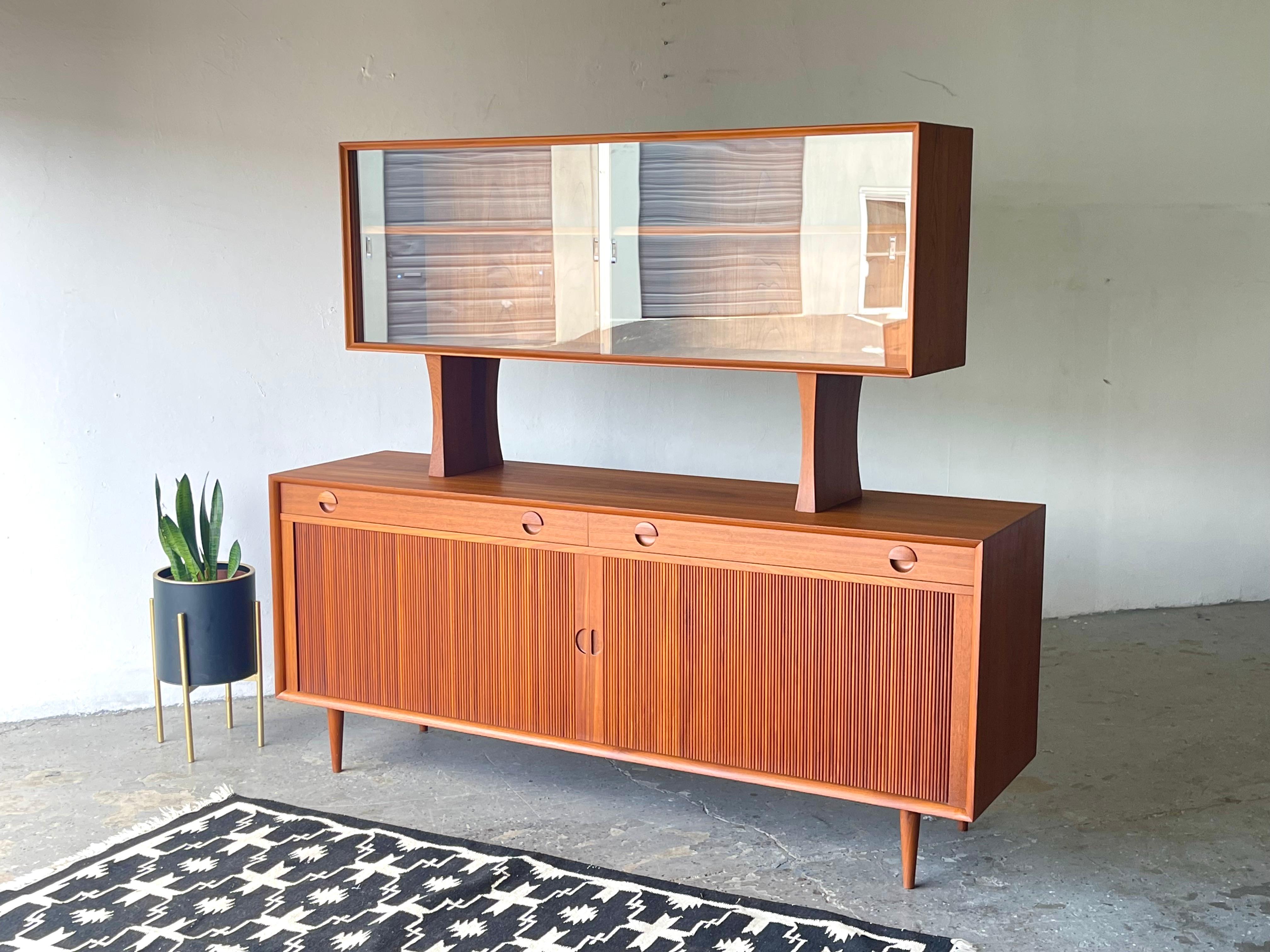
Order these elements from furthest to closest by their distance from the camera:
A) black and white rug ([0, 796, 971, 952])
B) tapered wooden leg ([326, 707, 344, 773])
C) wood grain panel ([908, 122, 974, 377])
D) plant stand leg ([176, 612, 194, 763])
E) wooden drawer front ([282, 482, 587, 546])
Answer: plant stand leg ([176, 612, 194, 763]), tapered wooden leg ([326, 707, 344, 773]), wooden drawer front ([282, 482, 587, 546]), wood grain panel ([908, 122, 974, 377]), black and white rug ([0, 796, 971, 952])

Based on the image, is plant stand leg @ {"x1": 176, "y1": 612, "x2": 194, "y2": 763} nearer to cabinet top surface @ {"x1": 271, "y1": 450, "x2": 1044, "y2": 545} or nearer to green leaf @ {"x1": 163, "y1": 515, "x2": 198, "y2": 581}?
green leaf @ {"x1": 163, "y1": 515, "x2": 198, "y2": 581}

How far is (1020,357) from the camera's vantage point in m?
4.75

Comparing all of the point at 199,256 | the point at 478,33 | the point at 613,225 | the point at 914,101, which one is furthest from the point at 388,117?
the point at 914,101

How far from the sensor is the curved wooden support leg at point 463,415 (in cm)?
339

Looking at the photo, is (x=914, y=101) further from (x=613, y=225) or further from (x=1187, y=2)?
(x=613, y=225)

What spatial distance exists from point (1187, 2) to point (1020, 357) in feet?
4.50

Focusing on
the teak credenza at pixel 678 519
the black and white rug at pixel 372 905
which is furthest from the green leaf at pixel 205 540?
the black and white rug at pixel 372 905

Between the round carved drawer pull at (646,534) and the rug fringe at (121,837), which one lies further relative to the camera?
the round carved drawer pull at (646,534)

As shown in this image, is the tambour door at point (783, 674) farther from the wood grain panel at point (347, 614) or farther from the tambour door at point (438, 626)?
the wood grain panel at point (347, 614)

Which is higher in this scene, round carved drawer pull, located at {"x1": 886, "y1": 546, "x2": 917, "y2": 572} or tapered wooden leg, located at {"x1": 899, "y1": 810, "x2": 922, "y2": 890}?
round carved drawer pull, located at {"x1": 886, "y1": 546, "x2": 917, "y2": 572}

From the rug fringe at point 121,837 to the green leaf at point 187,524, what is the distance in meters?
0.63

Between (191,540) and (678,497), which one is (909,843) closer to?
(678,497)

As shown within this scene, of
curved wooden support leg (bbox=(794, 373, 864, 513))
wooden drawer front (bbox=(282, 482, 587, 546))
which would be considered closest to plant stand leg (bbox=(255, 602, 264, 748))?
wooden drawer front (bbox=(282, 482, 587, 546))

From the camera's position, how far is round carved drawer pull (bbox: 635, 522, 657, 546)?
297 cm
